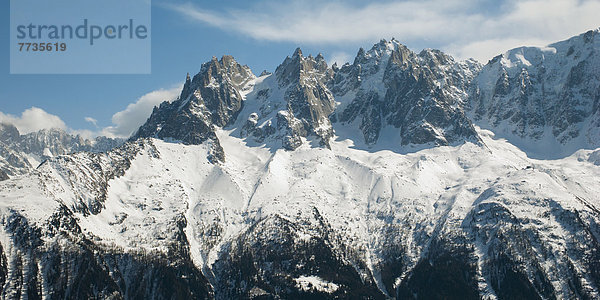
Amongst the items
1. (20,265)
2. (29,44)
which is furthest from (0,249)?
(29,44)

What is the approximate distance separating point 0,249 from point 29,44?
106 metres

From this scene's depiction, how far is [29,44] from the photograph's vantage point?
12950cm

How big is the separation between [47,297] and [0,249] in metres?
26.6

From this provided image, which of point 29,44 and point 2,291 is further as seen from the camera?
point 2,291

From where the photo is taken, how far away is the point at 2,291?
621ft

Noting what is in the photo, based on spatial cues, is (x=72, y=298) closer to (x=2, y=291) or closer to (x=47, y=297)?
(x=47, y=297)

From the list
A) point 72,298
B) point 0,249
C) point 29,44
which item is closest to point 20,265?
point 0,249

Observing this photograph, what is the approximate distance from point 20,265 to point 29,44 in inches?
4195

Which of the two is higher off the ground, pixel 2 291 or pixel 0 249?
pixel 0 249

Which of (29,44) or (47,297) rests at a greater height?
(29,44)

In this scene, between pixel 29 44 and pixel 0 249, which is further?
pixel 0 249

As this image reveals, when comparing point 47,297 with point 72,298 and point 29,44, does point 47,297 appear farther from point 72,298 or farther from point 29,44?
point 29,44

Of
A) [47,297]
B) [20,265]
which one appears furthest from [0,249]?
[47,297]

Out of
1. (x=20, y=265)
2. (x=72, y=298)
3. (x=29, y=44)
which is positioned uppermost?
(x=29, y=44)
